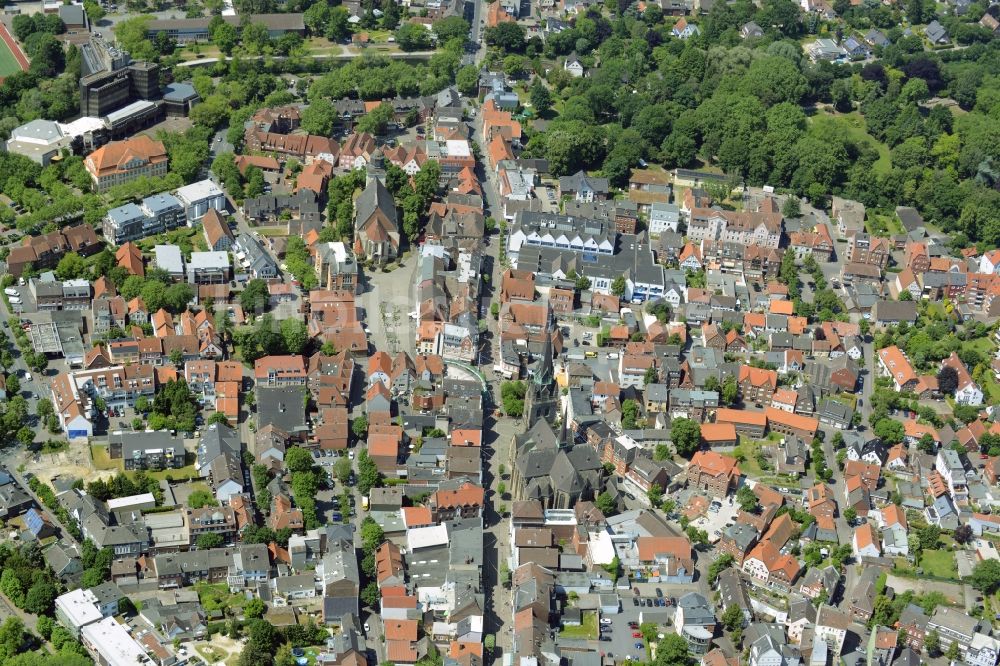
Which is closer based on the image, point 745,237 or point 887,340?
point 887,340

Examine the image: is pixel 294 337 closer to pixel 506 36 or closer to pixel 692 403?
pixel 692 403

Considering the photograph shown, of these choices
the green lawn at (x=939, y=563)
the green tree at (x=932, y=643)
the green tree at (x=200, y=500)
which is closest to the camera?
the green tree at (x=932, y=643)

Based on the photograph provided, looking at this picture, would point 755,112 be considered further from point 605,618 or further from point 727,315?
point 605,618

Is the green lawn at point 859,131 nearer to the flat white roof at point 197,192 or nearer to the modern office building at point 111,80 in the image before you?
the flat white roof at point 197,192

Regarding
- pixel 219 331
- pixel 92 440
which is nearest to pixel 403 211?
pixel 219 331

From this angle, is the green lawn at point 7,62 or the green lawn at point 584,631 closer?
the green lawn at point 584,631

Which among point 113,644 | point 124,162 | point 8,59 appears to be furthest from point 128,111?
point 113,644

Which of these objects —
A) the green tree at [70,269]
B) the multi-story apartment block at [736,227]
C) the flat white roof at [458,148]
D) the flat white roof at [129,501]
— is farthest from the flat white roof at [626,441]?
the green tree at [70,269]
